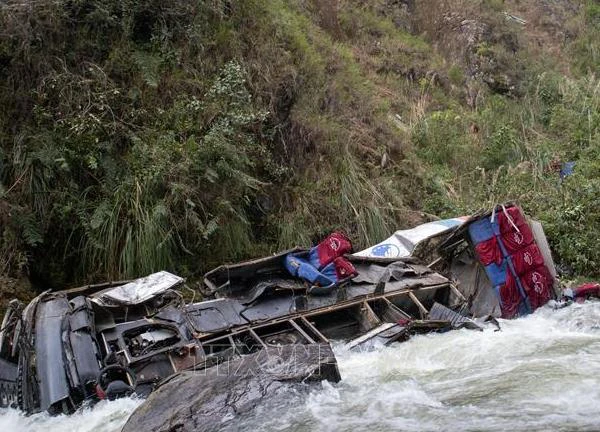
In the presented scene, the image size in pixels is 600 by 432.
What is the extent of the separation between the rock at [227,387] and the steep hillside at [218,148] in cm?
281

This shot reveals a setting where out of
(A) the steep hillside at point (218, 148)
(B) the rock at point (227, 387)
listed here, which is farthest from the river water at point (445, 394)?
(A) the steep hillside at point (218, 148)

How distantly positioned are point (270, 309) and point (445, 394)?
2.31 meters

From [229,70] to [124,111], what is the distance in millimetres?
1654

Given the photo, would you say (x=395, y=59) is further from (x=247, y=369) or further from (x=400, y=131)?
(x=247, y=369)

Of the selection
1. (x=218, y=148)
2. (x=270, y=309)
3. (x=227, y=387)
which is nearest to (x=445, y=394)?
(x=227, y=387)

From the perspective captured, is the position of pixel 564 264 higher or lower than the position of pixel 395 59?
lower

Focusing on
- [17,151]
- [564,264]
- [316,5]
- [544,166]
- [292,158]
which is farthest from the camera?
[316,5]

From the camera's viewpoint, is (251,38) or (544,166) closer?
(251,38)

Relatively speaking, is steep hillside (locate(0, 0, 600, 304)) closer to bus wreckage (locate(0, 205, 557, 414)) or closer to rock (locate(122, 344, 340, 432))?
bus wreckage (locate(0, 205, 557, 414))

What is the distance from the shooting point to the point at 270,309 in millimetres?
6371

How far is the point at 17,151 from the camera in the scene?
23.5 ft

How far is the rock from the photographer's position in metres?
4.11

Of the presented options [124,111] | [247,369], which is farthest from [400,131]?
[247,369]

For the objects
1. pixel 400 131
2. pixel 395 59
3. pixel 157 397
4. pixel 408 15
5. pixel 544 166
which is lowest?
pixel 544 166
